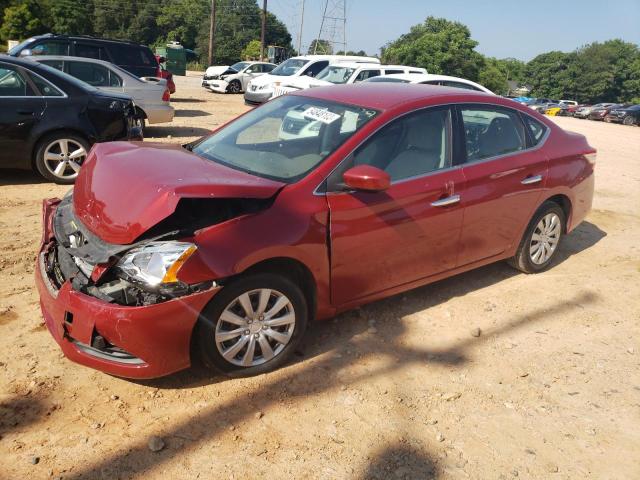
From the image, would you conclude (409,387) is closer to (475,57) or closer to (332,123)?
(332,123)

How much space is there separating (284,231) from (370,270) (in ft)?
2.55

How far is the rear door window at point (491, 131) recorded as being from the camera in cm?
434

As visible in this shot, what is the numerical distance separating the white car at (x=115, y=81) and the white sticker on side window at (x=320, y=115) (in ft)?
23.5

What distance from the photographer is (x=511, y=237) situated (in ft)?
15.8

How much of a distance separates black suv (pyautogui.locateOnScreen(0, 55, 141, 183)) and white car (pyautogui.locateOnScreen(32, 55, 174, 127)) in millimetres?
3249

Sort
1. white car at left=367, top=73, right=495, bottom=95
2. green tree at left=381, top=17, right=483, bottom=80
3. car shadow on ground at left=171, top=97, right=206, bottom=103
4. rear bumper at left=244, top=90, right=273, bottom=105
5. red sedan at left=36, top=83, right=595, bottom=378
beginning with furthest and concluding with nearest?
green tree at left=381, top=17, right=483, bottom=80
car shadow on ground at left=171, top=97, right=206, bottom=103
rear bumper at left=244, top=90, right=273, bottom=105
white car at left=367, top=73, right=495, bottom=95
red sedan at left=36, top=83, right=595, bottom=378

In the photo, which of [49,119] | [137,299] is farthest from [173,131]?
[137,299]

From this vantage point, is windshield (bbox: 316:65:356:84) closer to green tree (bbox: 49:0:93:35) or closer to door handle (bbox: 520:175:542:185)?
door handle (bbox: 520:175:542:185)

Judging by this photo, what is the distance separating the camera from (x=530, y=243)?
5.07 meters

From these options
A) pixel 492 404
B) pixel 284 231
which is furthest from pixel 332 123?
pixel 492 404

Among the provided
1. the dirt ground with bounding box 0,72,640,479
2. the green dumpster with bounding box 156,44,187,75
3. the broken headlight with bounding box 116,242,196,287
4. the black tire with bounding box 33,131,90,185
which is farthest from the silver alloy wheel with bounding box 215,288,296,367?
the green dumpster with bounding box 156,44,187,75

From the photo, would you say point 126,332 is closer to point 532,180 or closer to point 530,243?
point 532,180

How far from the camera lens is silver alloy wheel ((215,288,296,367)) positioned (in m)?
3.18

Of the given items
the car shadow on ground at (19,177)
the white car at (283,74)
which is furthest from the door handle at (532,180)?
the white car at (283,74)
